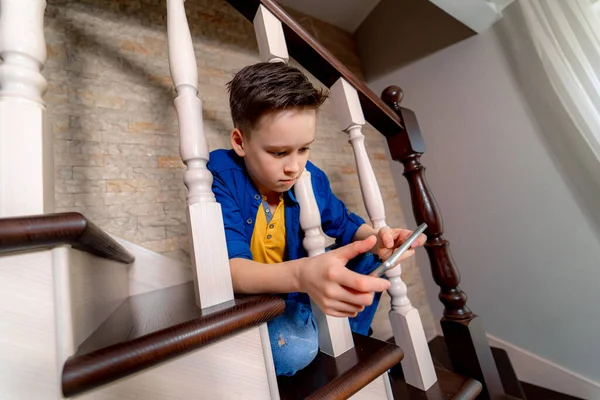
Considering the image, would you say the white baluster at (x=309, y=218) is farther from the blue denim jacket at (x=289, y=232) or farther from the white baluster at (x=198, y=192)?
Answer: the white baluster at (x=198, y=192)

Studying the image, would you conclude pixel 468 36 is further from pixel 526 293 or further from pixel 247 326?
pixel 247 326

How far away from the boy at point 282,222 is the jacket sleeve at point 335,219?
1 centimetres

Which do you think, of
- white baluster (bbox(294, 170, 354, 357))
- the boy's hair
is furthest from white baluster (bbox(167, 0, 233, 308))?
white baluster (bbox(294, 170, 354, 357))

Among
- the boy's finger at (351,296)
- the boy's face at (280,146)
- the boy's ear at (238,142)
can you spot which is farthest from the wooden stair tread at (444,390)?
the boy's ear at (238,142)

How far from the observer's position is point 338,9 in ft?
5.80

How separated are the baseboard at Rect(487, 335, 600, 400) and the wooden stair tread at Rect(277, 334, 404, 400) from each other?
3.76ft

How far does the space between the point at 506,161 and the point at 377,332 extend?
1013 millimetres

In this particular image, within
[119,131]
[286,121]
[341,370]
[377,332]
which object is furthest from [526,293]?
[119,131]

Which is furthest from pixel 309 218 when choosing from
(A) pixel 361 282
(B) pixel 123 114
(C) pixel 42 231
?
(B) pixel 123 114

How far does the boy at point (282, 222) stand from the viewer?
379 millimetres

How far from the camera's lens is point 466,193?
1378 millimetres

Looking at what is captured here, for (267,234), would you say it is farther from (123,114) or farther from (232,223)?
(123,114)

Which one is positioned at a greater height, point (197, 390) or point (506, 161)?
point (506, 161)


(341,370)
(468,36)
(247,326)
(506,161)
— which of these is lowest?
(341,370)
